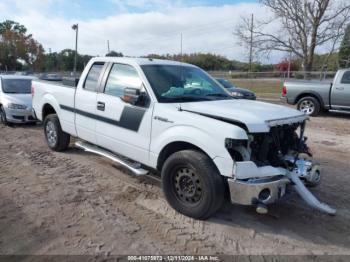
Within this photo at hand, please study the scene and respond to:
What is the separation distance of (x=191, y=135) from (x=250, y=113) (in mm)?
741

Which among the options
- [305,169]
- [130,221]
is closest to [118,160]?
[130,221]

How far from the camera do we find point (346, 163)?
22.8 ft

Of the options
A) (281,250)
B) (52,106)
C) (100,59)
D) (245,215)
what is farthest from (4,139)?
(281,250)

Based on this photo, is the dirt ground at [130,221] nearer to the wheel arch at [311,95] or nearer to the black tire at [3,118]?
the black tire at [3,118]

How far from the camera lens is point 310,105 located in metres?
13.6

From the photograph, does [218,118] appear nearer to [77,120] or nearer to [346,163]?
[77,120]

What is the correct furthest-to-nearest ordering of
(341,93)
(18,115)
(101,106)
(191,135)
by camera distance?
(341,93) → (18,115) → (101,106) → (191,135)

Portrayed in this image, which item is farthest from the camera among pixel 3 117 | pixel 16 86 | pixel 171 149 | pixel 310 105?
pixel 310 105

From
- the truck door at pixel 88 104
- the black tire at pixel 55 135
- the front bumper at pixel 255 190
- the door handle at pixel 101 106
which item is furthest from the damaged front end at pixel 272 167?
the black tire at pixel 55 135

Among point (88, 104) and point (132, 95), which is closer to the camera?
point (132, 95)

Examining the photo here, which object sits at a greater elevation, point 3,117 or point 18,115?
point 18,115

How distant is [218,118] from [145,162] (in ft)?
4.40

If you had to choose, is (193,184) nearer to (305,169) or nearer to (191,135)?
(191,135)

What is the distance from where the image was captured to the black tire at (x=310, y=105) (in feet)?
44.1
